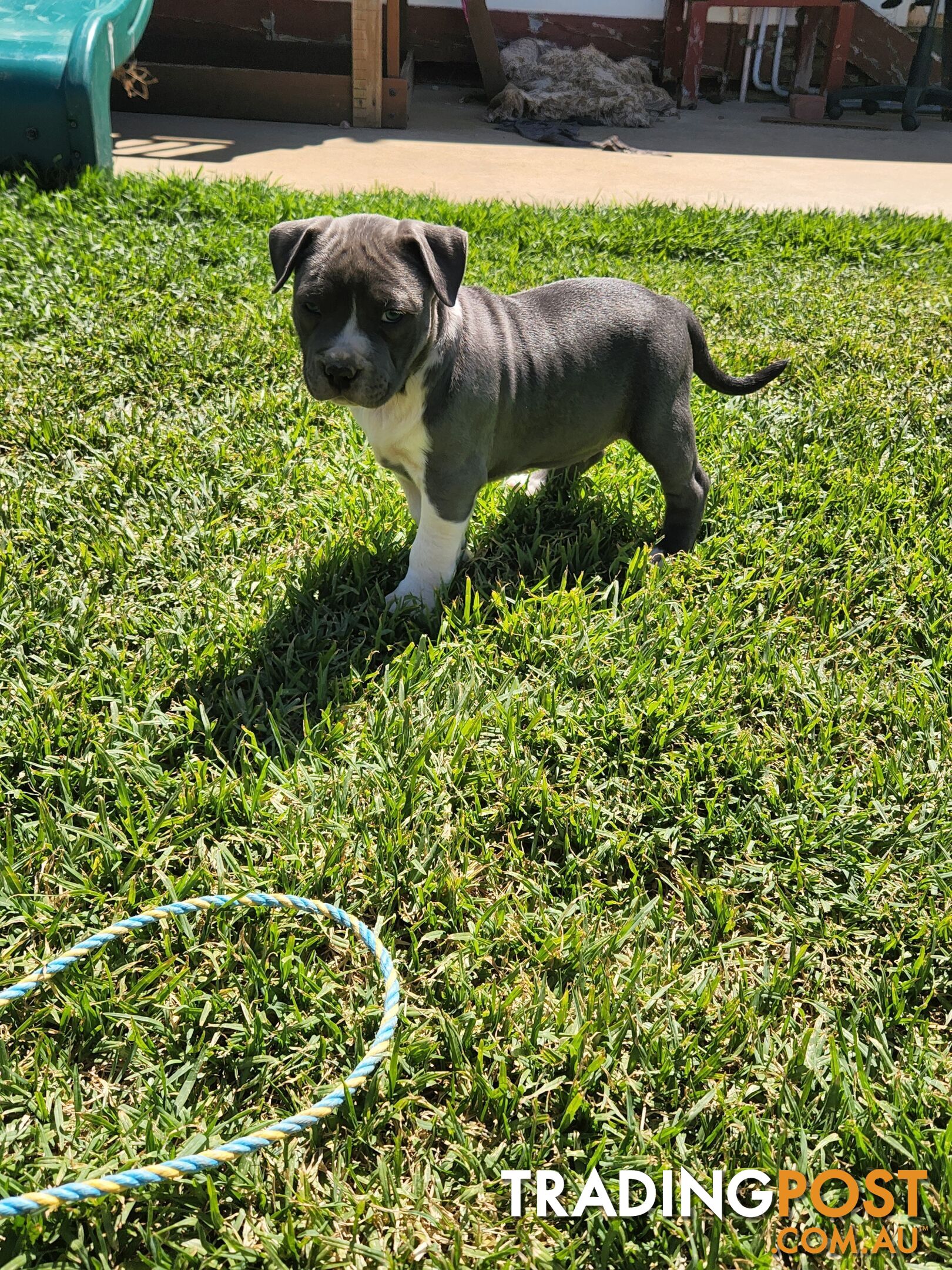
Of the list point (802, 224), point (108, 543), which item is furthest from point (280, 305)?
point (802, 224)

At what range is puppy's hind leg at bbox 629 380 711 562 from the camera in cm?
347

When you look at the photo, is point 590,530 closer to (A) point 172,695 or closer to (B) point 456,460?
(B) point 456,460

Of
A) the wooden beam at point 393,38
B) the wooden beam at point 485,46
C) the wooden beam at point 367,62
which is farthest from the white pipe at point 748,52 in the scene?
the wooden beam at point 367,62

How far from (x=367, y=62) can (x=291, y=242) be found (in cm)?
814

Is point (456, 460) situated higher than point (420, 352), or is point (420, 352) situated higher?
point (420, 352)

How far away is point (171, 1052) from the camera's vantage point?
206 cm

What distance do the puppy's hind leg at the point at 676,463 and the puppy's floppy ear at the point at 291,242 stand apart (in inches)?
50.0

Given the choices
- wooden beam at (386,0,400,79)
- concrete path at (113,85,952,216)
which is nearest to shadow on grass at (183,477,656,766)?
concrete path at (113,85,952,216)

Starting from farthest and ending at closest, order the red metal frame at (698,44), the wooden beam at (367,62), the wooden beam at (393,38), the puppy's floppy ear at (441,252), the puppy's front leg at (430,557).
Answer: the red metal frame at (698,44) → the wooden beam at (393,38) → the wooden beam at (367,62) → the puppy's front leg at (430,557) → the puppy's floppy ear at (441,252)

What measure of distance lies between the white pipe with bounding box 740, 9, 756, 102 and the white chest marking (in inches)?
508

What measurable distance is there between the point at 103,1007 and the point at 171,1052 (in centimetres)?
18

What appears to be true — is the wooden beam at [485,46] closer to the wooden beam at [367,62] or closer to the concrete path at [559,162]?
the concrete path at [559,162]

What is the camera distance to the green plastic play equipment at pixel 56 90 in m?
6.55
